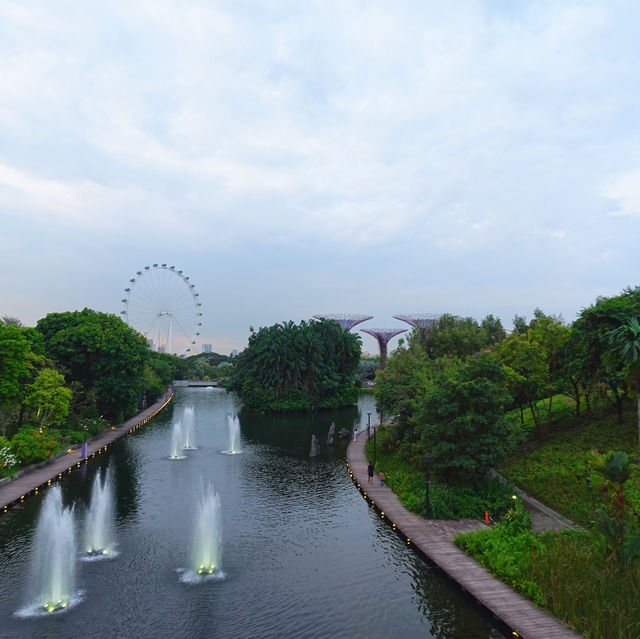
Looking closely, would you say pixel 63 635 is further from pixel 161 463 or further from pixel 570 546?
pixel 161 463

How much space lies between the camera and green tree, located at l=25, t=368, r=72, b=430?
39.1 metres

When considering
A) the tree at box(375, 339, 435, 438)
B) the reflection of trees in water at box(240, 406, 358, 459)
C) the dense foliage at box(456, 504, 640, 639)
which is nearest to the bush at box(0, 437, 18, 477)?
the reflection of trees in water at box(240, 406, 358, 459)

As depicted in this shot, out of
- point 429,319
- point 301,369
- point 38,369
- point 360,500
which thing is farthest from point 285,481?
point 429,319

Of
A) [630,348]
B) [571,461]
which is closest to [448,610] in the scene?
[630,348]

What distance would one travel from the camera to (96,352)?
1959 inches

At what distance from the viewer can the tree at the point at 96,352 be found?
4844 centimetres

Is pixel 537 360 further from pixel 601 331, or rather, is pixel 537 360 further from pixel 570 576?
pixel 570 576

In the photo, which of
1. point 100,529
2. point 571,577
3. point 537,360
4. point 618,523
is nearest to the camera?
point 571,577

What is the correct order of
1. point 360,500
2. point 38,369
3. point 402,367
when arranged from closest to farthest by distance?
point 360,500
point 38,369
point 402,367

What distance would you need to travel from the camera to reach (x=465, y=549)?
20.9m

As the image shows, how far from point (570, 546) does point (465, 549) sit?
4074mm

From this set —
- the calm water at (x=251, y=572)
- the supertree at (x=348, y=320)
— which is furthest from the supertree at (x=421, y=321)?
the calm water at (x=251, y=572)

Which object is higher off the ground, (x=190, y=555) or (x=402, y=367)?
(x=402, y=367)

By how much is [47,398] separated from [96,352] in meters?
10.8
